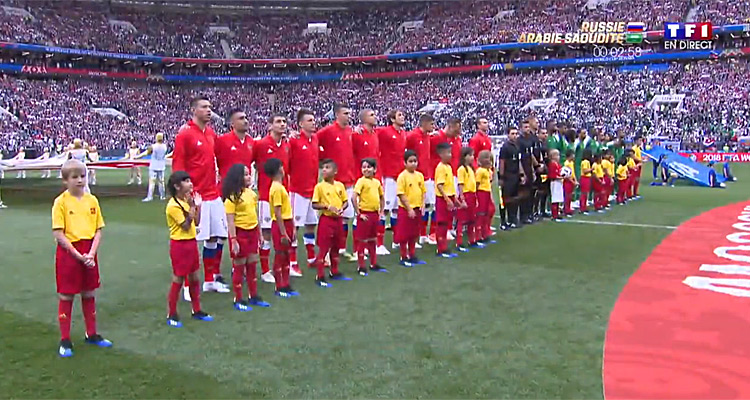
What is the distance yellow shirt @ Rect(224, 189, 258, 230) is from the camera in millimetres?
6203

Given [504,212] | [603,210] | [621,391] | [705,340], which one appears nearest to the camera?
[621,391]

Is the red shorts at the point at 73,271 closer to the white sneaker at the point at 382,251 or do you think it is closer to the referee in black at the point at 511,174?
the white sneaker at the point at 382,251

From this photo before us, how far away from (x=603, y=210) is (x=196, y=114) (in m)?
9.90

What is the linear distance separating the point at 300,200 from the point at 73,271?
3151 mm

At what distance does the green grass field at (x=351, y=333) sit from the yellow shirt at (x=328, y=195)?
87 cm

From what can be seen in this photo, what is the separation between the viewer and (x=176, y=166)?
20.9 ft

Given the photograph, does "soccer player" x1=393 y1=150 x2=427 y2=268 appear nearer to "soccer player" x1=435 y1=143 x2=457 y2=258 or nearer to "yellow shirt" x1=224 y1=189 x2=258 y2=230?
"soccer player" x1=435 y1=143 x2=457 y2=258

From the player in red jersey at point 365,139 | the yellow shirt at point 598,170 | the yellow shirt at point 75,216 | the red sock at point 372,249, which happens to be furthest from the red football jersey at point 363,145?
the yellow shirt at point 598,170

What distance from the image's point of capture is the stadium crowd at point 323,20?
164 feet

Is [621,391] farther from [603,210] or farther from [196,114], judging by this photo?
[603,210]

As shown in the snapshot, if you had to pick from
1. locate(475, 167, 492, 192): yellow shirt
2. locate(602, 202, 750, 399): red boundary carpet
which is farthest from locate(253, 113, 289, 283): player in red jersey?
locate(602, 202, 750, 399): red boundary carpet

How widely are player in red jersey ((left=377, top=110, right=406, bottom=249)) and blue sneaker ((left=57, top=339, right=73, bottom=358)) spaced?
17.0 ft

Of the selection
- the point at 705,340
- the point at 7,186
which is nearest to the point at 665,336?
the point at 705,340

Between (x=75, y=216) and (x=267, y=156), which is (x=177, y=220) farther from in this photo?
(x=267, y=156)
